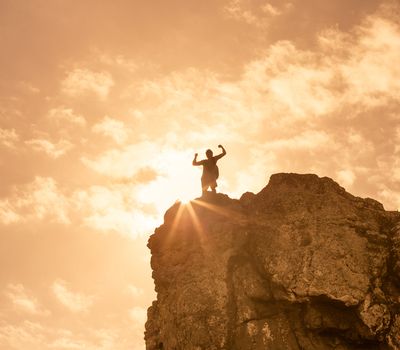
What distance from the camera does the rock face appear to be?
18.5 meters

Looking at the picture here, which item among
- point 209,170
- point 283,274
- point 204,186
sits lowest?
point 283,274

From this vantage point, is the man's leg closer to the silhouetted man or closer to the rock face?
the silhouetted man

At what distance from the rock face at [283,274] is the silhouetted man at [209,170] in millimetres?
3121

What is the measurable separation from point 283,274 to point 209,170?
422 inches

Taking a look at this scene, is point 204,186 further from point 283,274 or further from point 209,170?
point 283,274

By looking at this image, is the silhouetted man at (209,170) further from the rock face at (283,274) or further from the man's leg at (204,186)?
the rock face at (283,274)

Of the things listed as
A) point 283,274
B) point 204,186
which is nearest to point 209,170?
point 204,186

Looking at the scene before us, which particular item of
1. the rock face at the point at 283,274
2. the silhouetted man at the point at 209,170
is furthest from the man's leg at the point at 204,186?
the rock face at the point at 283,274

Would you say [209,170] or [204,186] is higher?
[209,170]

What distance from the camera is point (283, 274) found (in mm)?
19766

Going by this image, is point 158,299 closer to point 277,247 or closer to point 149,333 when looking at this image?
point 149,333

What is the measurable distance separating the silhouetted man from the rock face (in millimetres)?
3121

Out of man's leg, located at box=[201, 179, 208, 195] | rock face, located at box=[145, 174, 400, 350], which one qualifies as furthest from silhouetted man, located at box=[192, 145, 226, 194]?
rock face, located at box=[145, 174, 400, 350]

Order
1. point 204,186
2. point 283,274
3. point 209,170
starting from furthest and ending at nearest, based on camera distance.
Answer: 1. point 209,170
2. point 204,186
3. point 283,274
